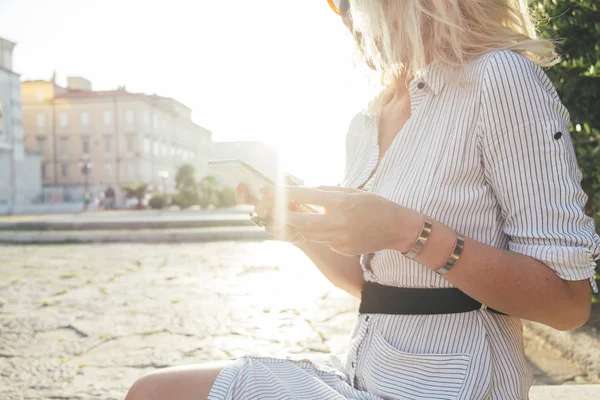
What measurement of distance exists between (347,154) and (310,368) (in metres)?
0.67

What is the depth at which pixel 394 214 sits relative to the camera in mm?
876

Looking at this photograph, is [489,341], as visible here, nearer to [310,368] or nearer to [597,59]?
[310,368]

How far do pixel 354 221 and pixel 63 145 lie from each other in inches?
2143

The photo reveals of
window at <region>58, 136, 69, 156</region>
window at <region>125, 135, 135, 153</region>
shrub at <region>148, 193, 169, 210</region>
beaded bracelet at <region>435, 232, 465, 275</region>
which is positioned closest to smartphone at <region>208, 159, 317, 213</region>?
beaded bracelet at <region>435, 232, 465, 275</region>

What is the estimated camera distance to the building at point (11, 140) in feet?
123

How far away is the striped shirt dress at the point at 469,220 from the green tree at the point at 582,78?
1973 millimetres

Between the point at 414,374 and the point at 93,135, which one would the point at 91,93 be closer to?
the point at 93,135

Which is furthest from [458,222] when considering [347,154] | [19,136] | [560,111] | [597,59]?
[19,136]

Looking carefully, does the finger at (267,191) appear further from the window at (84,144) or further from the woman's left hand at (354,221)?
the window at (84,144)

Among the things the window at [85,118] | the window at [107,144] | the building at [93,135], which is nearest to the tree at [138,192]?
the building at [93,135]

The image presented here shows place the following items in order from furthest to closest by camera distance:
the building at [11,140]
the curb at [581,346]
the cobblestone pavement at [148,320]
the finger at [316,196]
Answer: the building at [11,140] → the cobblestone pavement at [148,320] → the curb at [581,346] → the finger at [316,196]

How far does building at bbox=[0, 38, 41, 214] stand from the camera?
37.4 meters

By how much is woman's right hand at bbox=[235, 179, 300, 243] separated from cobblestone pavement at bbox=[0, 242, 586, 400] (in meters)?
1.96

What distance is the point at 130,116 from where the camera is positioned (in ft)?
158
